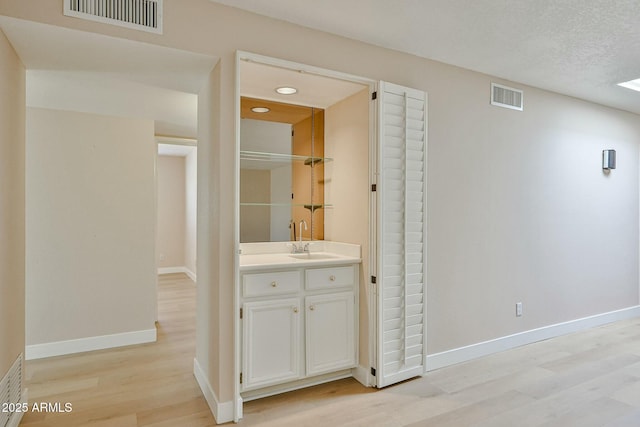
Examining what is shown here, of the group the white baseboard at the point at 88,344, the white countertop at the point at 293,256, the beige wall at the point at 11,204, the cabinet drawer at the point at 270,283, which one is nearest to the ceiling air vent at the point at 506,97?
the white countertop at the point at 293,256

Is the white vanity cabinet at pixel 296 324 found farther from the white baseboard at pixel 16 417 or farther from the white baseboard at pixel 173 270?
the white baseboard at pixel 173 270

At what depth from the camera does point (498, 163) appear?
352cm

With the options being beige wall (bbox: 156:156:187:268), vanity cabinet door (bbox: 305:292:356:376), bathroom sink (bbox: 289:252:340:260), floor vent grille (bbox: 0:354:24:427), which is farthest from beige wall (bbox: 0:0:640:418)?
beige wall (bbox: 156:156:187:268)

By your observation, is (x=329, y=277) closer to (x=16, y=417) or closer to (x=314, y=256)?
(x=314, y=256)

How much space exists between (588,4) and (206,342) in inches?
128

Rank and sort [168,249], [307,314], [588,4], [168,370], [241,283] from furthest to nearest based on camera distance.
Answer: [168,249] → [168,370] → [307,314] → [241,283] → [588,4]

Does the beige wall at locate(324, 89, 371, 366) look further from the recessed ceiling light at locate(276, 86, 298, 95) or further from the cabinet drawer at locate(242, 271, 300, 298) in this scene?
the cabinet drawer at locate(242, 271, 300, 298)

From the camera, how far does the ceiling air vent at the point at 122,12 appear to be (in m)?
1.98

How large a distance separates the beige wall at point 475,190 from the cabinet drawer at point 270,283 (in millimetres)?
163

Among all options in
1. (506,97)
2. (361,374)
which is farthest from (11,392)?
(506,97)

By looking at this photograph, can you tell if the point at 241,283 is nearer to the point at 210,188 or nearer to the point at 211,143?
the point at 210,188

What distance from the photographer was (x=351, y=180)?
3057 millimetres

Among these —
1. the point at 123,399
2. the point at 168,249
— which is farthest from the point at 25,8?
the point at 168,249

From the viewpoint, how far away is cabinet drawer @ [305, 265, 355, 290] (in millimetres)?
2715
